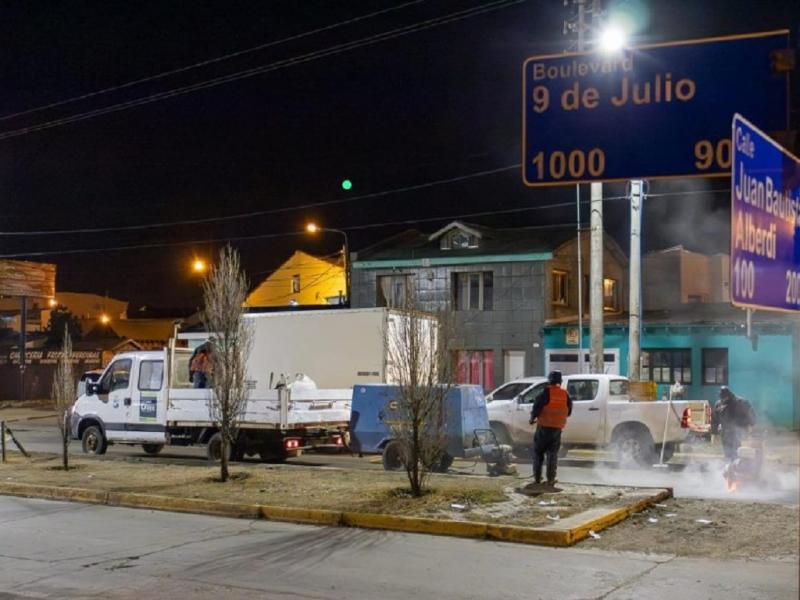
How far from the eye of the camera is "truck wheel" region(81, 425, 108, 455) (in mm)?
21500

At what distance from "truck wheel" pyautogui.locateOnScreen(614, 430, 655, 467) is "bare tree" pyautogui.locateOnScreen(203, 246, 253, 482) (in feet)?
26.4

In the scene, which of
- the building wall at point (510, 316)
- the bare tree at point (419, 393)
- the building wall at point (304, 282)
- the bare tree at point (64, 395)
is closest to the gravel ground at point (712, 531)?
the bare tree at point (419, 393)

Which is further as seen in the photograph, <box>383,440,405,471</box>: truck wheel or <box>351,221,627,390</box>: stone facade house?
<box>351,221,627,390</box>: stone facade house

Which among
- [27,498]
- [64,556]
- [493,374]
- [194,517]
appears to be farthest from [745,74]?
[493,374]

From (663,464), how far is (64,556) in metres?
12.5

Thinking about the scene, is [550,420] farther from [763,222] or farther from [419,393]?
[763,222]

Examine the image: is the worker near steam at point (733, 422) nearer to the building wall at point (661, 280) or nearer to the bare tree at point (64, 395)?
the bare tree at point (64, 395)

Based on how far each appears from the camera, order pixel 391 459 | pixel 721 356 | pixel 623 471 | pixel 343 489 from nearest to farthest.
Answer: pixel 343 489
pixel 391 459
pixel 623 471
pixel 721 356

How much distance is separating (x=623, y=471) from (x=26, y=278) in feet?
139

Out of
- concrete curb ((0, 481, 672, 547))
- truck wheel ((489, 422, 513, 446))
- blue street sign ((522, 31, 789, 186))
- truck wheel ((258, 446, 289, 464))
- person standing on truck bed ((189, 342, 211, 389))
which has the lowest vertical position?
concrete curb ((0, 481, 672, 547))

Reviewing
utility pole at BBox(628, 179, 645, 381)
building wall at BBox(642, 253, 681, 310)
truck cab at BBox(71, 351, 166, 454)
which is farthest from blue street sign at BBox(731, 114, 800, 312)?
building wall at BBox(642, 253, 681, 310)

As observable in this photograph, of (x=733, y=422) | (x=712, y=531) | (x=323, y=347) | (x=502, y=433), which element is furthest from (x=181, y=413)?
(x=712, y=531)

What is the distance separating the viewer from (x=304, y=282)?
182ft

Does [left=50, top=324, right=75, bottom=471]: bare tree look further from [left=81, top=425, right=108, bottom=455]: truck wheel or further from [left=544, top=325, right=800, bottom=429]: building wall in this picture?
[left=544, top=325, right=800, bottom=429]: building wall
